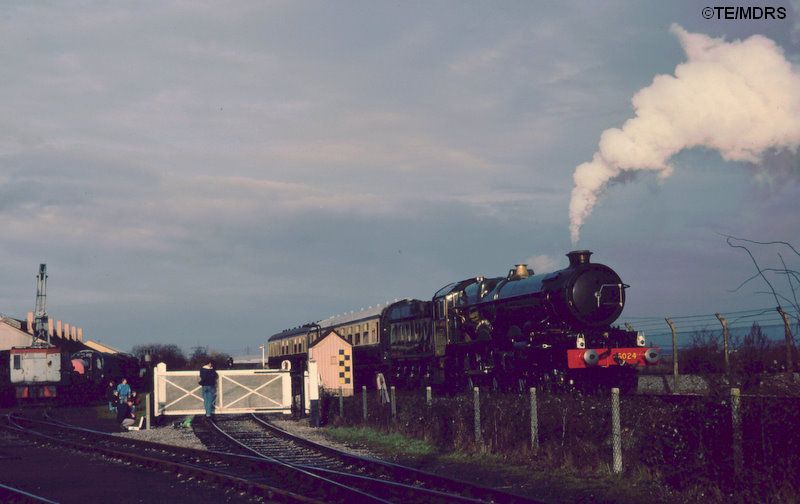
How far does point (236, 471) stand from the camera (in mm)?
13656

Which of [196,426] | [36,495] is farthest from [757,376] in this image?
[196,426]

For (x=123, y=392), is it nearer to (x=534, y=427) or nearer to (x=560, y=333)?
(x=560, y=333)

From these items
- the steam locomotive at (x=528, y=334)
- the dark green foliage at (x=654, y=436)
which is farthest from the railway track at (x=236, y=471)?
the steam locomotive at (x=528, y=334)

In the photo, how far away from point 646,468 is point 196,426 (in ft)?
49.1

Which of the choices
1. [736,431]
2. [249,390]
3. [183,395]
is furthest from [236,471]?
[183,395]

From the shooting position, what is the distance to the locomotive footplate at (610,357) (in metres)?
19.8

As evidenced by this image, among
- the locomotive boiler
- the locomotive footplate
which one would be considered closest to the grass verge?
the locomotive footplate

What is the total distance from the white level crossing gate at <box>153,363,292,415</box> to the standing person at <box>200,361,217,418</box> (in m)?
0.41

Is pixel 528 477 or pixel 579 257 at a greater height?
pixel 579 257

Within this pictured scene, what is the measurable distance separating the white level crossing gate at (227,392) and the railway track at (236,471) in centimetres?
389

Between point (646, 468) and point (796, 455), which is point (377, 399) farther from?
point (796, 455)

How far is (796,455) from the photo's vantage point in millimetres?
9258

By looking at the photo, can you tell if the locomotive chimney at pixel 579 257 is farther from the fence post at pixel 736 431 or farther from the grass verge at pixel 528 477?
the fence post at pixel 736 431

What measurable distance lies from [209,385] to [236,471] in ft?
32.6
